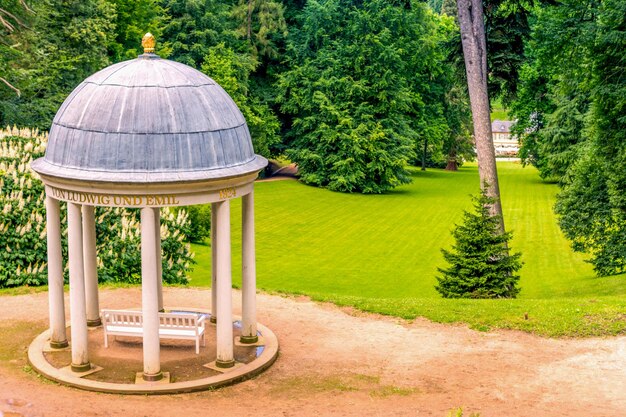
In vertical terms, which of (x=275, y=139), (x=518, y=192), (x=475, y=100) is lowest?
(x=518, y=192)

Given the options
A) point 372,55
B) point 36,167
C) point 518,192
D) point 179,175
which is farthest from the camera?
point 518,192

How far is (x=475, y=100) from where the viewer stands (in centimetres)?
2612

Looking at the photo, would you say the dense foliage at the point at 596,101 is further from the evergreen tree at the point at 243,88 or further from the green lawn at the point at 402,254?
the evergreen tree at the point at 243,88

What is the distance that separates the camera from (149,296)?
47.0ft

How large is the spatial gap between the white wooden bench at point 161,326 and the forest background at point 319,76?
75.4ft

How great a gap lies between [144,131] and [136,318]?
4183 millimetres

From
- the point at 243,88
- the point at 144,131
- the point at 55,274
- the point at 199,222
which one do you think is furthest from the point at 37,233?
the point at 243,88

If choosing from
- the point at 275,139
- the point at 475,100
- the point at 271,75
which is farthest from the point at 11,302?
the point at 271,75

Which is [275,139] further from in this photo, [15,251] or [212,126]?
[212,126]

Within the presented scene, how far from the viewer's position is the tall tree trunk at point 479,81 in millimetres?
26141

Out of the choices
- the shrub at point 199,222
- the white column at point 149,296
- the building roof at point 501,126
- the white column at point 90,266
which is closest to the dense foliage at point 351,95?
the shrub at point 199,222

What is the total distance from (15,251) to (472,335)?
12455mm

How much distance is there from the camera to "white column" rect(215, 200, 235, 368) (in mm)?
15055

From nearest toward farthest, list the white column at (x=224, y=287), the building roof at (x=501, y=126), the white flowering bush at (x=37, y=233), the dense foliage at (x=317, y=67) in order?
the white column at (x=224, y=287) → the white flowering bush at (x=37, y=233) → the dense foliage at (x=317, y=67) → the building roof at (x=501, y=126)
